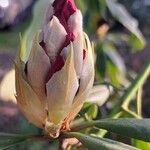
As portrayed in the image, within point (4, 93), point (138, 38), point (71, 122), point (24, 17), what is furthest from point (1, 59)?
point (71, 122)

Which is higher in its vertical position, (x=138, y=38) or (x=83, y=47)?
(x=83, y=47)

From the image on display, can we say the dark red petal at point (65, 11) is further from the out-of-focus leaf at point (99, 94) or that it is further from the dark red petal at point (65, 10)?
the out-of-focus leaf at point (99, 94)

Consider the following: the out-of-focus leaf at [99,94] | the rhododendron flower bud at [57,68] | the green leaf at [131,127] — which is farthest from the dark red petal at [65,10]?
the out-of-focus leaf at [99,94]

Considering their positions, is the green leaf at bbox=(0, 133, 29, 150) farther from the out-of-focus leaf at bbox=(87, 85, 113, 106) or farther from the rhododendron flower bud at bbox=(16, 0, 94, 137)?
the out-of-focus leaf at bbox=(87, 85, 113, 106)

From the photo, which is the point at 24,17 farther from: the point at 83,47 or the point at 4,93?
the point at 83,47

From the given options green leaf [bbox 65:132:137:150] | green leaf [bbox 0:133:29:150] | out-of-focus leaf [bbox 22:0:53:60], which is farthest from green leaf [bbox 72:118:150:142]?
out-of-focus leaf [bbox 22:0:53:60]

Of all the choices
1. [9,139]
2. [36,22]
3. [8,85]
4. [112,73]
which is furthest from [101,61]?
[9,139]
